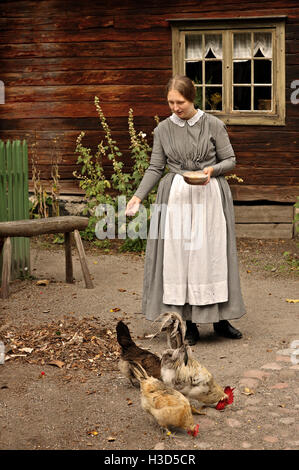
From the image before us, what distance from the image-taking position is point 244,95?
428 inches

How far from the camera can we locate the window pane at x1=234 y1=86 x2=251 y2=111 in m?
10.9

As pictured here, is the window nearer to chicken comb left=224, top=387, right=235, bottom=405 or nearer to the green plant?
the green plant

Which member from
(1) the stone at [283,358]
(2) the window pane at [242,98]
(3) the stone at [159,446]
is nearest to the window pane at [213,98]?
(2) the window pane at [242,98]

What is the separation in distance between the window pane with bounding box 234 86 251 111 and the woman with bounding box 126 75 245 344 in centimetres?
527

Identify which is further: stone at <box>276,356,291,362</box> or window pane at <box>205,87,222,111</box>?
window pane at <box>205,87,222,111</box>

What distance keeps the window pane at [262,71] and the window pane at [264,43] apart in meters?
0.13

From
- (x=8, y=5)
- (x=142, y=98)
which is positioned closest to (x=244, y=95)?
(x=142, y=98)

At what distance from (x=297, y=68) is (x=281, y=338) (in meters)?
5.66

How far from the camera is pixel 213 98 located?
10930mm

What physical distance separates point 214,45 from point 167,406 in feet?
25.4

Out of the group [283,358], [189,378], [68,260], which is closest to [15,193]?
[68,260]

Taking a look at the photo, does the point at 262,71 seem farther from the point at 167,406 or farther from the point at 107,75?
the point at 167,406

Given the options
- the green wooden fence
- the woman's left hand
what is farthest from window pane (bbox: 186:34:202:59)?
the woman's left hand
